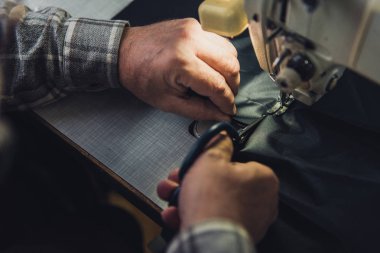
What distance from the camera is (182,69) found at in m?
0.81

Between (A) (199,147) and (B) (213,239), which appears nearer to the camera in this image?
(B) (213,239)

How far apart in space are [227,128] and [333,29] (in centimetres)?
22

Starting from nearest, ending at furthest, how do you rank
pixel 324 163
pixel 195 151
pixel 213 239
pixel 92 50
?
pixel 213 239 < pixel 195 151 < pixel 324 163 < pixel 92 50

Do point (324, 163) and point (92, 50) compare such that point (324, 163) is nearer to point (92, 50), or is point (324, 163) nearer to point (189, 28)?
point (189, 28)

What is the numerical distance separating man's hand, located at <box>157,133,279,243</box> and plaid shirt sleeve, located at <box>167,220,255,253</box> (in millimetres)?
28

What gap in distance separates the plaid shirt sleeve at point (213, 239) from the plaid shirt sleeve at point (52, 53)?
440mm

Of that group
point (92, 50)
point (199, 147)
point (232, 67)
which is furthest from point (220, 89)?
point (92, 50)

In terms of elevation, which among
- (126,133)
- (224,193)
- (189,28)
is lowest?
(126,133)

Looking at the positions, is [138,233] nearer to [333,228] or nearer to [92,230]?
[92,230]

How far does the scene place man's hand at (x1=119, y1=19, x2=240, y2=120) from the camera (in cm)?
82

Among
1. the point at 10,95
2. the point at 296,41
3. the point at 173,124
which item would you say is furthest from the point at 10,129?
the point at 296,41

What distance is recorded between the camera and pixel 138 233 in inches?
50.3

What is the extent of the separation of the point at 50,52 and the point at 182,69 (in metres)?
0.31

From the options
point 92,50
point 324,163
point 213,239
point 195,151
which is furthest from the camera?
point 92,50
